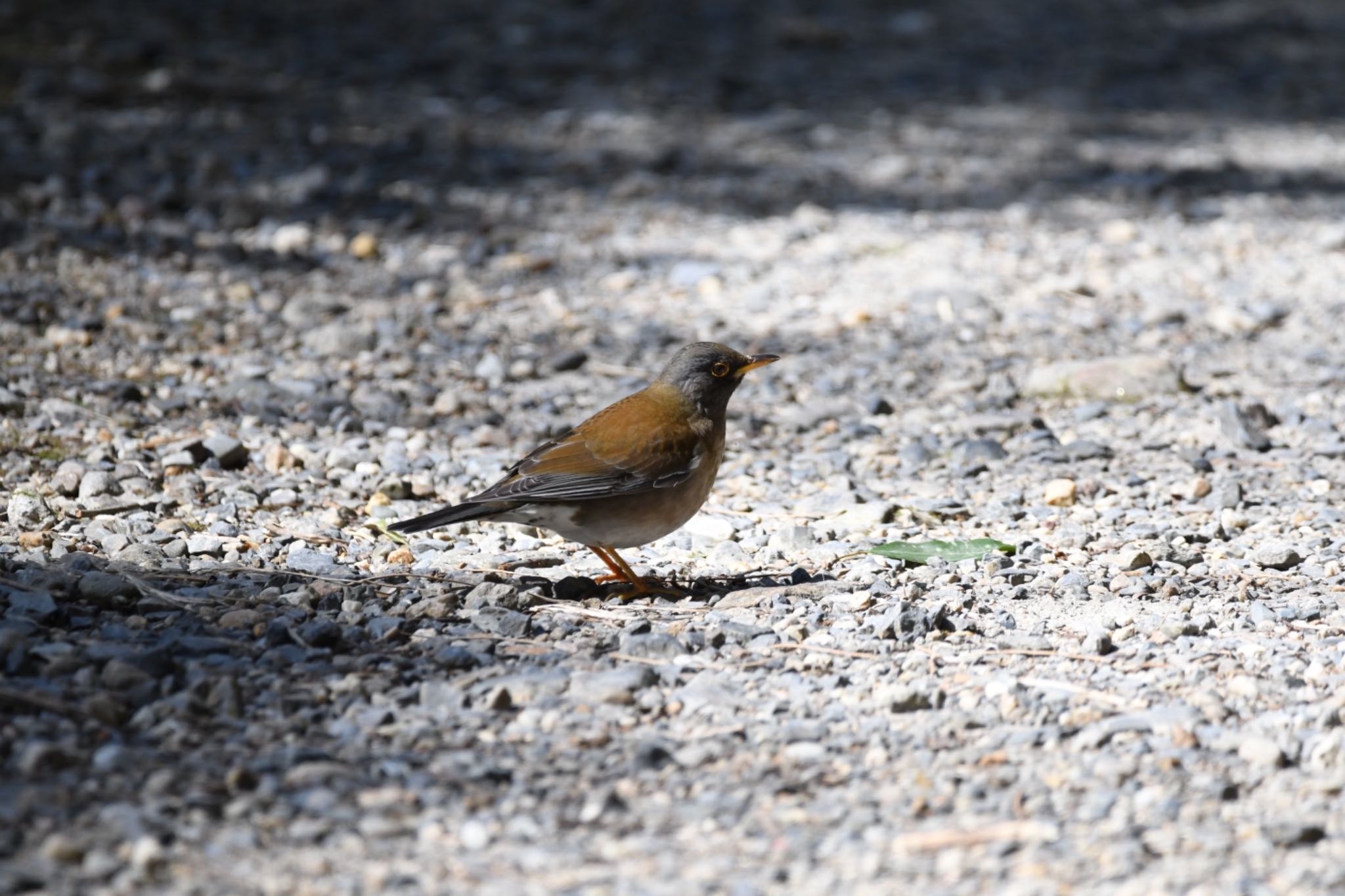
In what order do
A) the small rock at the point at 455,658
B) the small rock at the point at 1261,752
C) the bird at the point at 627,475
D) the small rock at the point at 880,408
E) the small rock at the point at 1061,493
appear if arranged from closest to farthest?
the small rock at the point at 1261,752 → the small rock at the point at 455,658 → the bird at the point at 627,475 → the small rock at the point at 1061,493 → the small rock at the point at 880,408

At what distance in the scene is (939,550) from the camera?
5246mm

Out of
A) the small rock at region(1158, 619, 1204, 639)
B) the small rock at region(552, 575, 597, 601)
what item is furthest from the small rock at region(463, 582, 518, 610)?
the small rock at region(1158, 619, 1204, 639)

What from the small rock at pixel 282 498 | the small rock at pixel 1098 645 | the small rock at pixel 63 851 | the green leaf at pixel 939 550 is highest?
the small rock at pixel 63 851

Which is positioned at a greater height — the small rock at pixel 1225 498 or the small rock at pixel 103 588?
the small rock at pixel 103 588

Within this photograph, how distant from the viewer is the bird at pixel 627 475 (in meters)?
4.90

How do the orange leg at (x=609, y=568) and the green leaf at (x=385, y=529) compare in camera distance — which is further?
the green leaf at (x=385, y=529)

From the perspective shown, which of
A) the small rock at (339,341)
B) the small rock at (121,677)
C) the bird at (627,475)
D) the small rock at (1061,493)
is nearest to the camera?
the small rock at (121,677)

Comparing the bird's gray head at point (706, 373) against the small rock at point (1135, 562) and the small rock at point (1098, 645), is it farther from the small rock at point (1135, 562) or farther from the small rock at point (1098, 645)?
the small rock at point (1098, 645)

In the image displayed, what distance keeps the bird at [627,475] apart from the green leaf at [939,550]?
26.4 inches

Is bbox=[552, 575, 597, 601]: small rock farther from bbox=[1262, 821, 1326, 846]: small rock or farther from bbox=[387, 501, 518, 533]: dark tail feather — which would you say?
bbox=[1262, 821, 1326, 846]: small rock

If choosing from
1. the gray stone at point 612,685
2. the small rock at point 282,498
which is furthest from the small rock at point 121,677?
the small rock at point 282,498

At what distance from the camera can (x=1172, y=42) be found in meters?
14.6

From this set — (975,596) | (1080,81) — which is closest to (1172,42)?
(1080,81)

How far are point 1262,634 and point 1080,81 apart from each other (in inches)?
377
